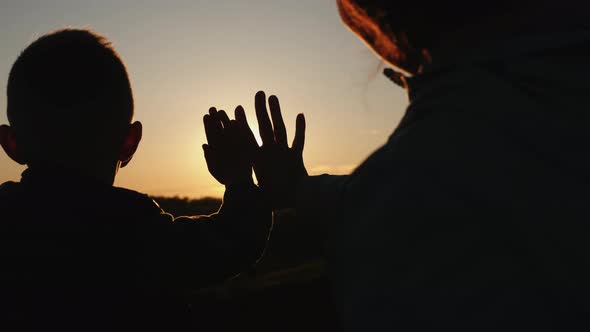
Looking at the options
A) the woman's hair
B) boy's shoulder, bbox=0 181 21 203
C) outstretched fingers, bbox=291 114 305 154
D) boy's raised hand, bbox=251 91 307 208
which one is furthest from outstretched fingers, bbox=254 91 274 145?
boy's shoulder, bbox=0 181 21 203

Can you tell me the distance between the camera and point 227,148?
7.68ft

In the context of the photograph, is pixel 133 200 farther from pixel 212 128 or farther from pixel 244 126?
pixel 244 126

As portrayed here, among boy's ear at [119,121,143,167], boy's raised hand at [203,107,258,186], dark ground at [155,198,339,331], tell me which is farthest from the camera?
dark ground at [155,198,339,331]

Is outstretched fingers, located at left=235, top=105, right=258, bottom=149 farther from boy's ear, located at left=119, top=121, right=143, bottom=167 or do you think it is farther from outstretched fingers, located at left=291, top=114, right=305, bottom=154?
boy's ear, located at left=119, top=121, right=143, bottom=167

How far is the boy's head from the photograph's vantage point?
2.18 metres

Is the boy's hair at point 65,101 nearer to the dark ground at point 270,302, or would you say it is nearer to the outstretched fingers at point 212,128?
the outstretched fingers at point 212,128

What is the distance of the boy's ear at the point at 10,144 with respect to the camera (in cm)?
226

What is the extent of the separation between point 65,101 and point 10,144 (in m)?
0.36

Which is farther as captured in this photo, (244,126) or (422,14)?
(244,126)

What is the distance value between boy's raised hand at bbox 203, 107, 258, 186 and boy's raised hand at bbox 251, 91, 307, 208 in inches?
6.7

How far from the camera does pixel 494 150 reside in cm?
78

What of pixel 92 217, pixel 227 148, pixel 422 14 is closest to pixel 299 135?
pixel 227 148

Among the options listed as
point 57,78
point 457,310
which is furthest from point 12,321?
point 457,310

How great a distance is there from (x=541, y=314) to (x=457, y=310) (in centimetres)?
11
